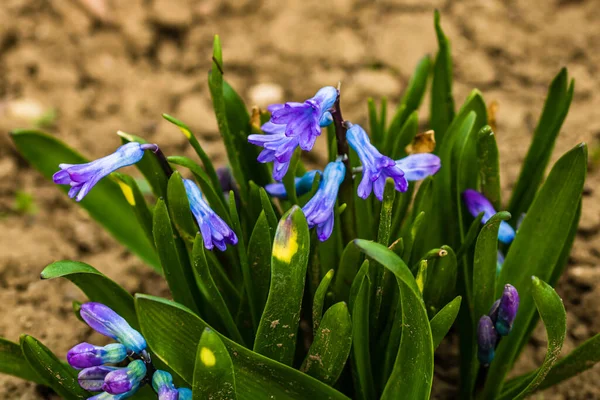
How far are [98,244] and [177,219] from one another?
1071 millimetres

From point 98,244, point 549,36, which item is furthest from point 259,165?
point 549,36

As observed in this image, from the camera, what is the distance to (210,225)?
1509mm

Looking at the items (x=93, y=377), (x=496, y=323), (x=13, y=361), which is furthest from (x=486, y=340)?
(x=13, y=361)

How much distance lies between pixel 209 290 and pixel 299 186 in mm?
334

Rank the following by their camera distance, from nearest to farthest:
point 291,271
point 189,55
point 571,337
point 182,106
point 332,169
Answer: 1. point 291,271
2. point 332,169
3. point 571,337
4. point 182,106
5. point 189,55

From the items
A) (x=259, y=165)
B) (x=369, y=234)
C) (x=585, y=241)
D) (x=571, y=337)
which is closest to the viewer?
(x=369, y=234)

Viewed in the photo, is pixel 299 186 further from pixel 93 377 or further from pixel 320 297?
pixel 93 377

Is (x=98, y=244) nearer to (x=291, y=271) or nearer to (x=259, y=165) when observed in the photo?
(x=259, y=165)

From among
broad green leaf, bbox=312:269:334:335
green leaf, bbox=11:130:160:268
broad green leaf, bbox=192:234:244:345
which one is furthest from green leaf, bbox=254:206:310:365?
green leaf, bbox=11:130:160:268

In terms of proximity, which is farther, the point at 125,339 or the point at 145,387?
the point at 145,387

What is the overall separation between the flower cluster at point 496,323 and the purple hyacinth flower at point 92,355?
761mm

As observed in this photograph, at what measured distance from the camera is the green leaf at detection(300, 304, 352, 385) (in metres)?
1.38

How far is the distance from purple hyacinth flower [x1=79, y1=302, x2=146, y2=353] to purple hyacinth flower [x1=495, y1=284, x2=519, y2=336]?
0.74m

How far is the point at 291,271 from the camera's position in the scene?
1.37 m
